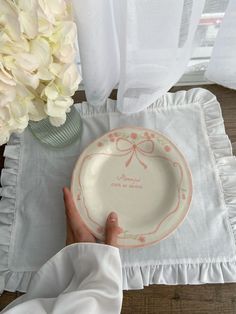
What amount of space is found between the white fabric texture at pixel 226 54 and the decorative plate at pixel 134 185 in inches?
6.1

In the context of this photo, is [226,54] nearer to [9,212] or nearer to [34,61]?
[34,61]

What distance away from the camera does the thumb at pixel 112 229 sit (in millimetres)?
549

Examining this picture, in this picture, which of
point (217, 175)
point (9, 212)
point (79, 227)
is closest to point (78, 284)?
point (79, 227)

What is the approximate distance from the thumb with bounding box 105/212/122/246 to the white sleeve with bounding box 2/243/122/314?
0.09 ft

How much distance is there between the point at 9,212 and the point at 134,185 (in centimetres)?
23

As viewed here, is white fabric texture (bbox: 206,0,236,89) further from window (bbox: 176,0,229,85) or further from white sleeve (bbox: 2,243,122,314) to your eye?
white sleeve (bbox: 2,243,122,314)

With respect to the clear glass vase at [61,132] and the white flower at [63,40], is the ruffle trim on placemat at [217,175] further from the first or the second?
the white flower at [63,40]

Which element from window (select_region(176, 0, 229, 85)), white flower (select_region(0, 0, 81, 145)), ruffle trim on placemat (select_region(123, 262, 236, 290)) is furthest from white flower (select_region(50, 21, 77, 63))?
ruffle trim on placemat (select_region(123, 262, 236, 290))

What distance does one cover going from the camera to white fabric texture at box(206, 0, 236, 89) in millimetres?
513

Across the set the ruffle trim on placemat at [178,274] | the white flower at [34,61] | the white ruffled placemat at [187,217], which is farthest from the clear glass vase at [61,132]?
the ruffle trim on placemat at [178,274]

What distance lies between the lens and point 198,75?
0.73 metres

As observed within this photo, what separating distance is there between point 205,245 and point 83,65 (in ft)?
1.16

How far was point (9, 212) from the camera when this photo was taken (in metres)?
0.63

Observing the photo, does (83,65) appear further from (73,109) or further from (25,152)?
(25,152)
